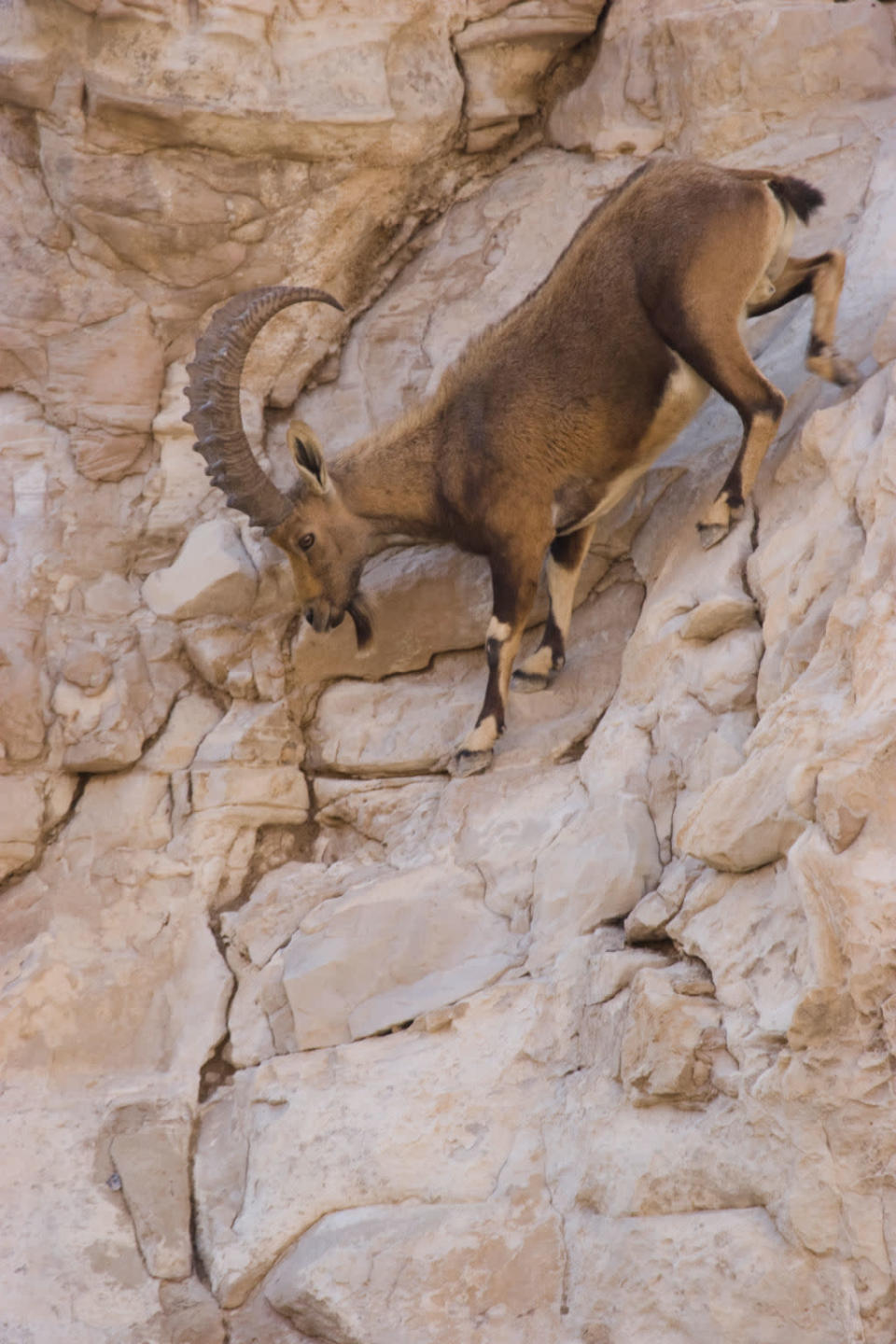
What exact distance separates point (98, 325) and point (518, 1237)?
4797 mm

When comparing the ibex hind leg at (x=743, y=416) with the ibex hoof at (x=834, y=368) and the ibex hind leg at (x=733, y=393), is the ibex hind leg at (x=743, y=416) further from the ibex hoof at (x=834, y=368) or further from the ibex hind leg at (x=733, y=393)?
the ibex hoof at (x=834, y=368)

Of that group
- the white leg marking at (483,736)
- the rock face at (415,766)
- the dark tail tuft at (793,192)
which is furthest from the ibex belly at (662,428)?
the white leg marking at (483,736)

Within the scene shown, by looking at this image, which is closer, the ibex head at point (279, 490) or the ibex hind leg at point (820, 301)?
the ibex hind leg at point (820, 301)

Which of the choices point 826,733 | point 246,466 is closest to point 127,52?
point 246,466

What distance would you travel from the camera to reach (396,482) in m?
6.15

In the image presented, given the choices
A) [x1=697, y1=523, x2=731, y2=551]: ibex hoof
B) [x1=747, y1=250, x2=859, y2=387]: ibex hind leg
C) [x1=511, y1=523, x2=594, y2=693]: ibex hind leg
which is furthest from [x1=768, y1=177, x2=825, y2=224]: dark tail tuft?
[x1=511, y1=523, x2=594, y2=693]: ibex hind leg

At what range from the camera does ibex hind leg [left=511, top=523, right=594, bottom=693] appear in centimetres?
600

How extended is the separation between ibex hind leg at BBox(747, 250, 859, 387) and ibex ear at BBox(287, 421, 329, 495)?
6.30 ft

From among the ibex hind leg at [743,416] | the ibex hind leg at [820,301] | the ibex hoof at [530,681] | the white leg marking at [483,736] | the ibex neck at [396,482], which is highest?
the ibex hind leg at [820,301]

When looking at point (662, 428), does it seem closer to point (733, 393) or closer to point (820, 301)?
point (733, 393)

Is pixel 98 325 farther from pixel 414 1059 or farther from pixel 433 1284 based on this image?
pixel 433 1284

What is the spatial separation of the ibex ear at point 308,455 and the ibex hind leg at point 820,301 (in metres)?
1.92

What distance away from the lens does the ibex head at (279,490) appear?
5875 millimetres

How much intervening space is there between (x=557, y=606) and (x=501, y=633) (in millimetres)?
418
